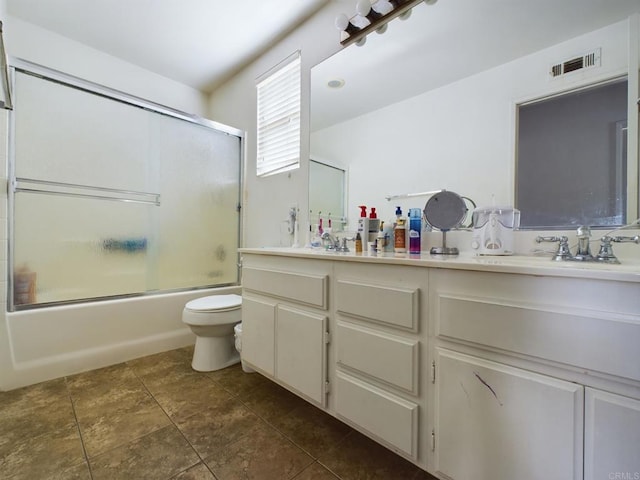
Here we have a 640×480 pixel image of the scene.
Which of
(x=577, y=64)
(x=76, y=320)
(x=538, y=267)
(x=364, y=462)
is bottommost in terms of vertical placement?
(x=364, y=462)

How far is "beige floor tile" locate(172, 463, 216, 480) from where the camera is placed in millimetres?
953

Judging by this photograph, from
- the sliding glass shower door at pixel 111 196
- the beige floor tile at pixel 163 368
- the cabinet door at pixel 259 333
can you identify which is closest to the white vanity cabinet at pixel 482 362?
the cabinet door at pixel 259 333

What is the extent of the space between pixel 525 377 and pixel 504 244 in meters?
0.54

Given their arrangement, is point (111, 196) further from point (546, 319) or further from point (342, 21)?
point (546, 319)

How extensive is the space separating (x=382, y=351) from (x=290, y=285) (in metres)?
0.52

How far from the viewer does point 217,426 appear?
1.22 metres

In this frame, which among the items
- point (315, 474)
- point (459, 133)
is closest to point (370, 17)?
point (459, 133)

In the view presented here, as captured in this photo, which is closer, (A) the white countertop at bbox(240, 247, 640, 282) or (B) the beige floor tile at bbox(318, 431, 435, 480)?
(A) the white countertop at bbox(240, 247, 640, 282)

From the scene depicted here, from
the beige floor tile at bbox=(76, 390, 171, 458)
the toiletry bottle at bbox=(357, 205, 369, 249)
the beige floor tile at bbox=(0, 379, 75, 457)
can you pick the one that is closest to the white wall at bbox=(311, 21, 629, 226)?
the toiletry bottle at bbox=(357, 205, 369, 249)

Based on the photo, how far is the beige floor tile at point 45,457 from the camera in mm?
961

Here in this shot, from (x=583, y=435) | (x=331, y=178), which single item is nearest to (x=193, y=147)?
(x=331, y=178)

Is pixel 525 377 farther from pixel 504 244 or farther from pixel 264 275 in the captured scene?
pixel 264 275

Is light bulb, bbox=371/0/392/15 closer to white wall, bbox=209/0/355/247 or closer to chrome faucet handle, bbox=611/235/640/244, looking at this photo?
white wall, bbox=209/0/355/247

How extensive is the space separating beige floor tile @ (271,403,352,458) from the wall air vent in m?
1.69
